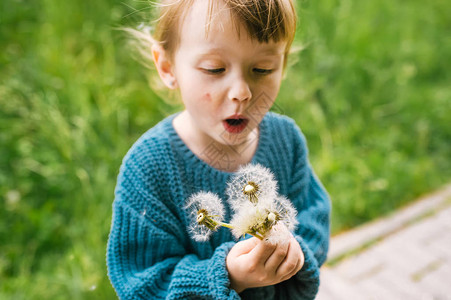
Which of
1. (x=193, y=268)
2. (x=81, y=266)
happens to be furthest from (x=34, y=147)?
(x=193, y=268)

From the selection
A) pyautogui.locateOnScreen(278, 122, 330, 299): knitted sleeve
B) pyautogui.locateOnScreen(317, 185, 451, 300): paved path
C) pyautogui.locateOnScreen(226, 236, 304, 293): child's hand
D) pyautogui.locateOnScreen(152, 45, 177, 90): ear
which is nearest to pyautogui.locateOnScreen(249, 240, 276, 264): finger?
pyautogui.locateOnScreen(226, 236, 304, 293): child's hand

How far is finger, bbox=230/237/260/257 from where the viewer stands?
98 centimetres

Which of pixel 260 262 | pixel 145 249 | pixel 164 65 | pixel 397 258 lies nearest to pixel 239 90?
pixel 164 65

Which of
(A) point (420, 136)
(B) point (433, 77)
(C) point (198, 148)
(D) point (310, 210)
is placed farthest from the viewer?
(B) point (433, 77)

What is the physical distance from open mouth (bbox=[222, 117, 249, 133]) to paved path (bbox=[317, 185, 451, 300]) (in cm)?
156

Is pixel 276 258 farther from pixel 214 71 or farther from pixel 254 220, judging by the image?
pixel 214 71

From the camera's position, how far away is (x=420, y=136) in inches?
133

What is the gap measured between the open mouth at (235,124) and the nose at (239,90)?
99mm

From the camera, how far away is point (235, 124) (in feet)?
3.68

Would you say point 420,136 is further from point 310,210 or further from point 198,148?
point 198,148

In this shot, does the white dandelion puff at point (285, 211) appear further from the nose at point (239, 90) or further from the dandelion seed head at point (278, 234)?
the nose at point (239, 90)

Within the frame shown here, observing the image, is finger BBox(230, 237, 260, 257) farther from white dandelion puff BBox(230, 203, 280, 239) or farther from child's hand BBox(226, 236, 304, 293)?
white dandelion puff BBox(230, 203, 280, 239)

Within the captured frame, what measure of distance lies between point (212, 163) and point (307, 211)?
1.27ft

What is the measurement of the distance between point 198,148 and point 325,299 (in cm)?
147
